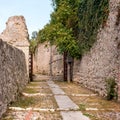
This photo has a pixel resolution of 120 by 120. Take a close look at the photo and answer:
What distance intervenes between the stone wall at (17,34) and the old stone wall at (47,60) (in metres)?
4.11

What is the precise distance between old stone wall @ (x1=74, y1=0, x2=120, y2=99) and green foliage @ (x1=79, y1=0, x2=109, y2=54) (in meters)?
0.51

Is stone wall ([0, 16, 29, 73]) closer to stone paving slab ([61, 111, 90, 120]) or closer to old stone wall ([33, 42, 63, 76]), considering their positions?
old stone wall ([33, 42, 63, 76])

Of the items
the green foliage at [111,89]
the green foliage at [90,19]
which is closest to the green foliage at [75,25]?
the green foliage at [90,19]

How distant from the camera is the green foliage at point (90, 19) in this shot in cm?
1580

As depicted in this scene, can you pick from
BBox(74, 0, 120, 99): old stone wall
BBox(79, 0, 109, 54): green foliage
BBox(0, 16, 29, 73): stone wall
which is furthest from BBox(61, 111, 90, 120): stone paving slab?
BBox(0, 16, 29, 73): stone wall

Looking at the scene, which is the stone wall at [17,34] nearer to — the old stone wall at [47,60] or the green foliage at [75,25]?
the green foliage at [75,25]

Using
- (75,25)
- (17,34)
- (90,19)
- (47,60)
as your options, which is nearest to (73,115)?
(90,19)

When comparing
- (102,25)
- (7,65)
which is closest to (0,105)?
(7,65)

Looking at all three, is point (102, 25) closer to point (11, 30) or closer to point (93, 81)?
point (93, 81)

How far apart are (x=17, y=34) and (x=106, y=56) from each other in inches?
405

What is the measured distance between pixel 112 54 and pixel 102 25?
2.60m

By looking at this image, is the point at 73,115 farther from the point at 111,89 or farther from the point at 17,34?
the point at 17,34

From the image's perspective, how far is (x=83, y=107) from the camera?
35.5ft

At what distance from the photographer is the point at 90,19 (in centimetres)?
1817
